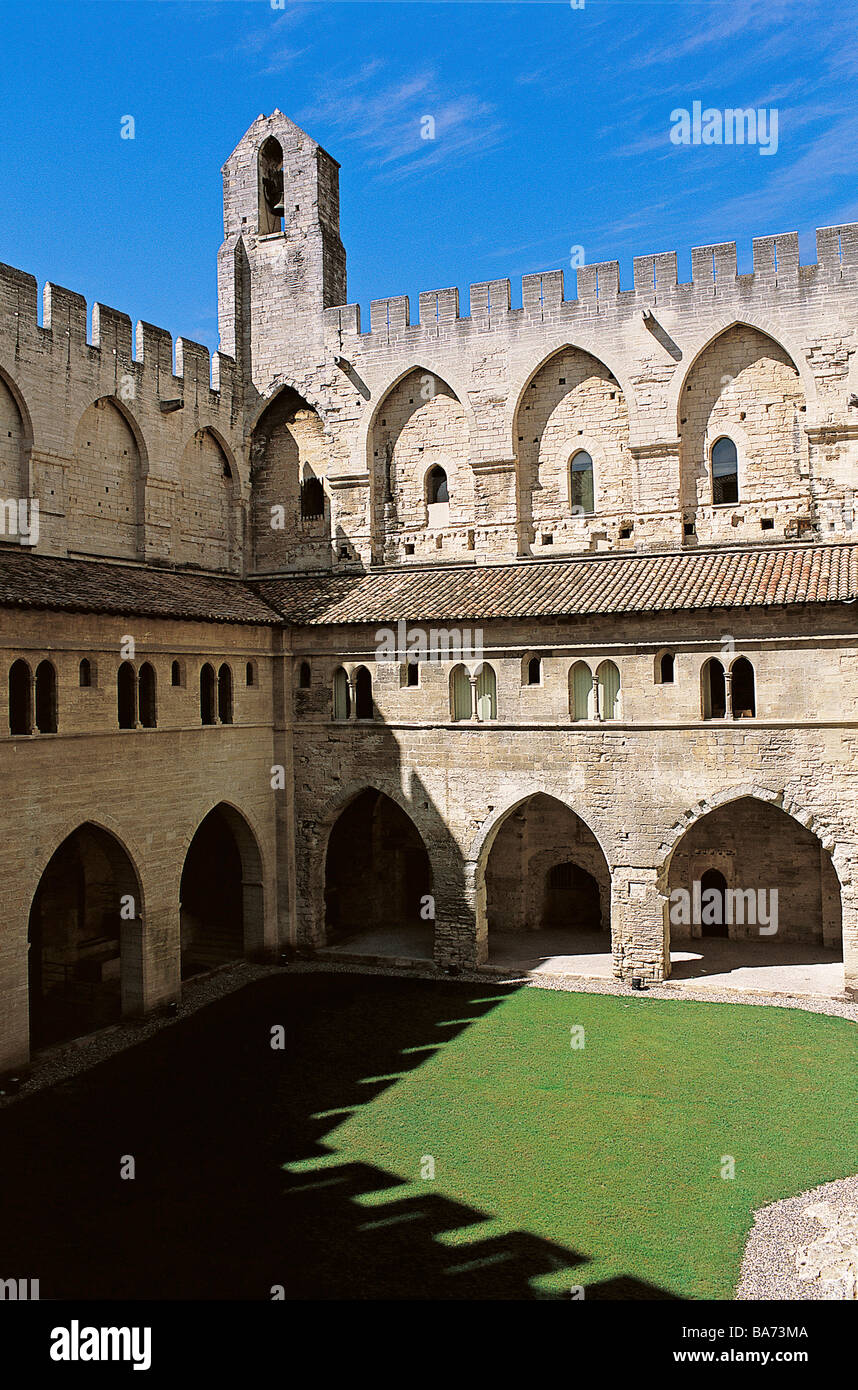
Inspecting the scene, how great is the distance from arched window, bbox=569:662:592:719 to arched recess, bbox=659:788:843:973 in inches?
158

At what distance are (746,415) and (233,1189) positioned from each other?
698 inches

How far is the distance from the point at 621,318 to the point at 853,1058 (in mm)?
15582

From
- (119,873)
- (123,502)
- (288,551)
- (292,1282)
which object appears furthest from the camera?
(288,551)

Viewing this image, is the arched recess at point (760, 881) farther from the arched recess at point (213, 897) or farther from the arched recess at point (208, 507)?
the arched recess at point (208, 507)

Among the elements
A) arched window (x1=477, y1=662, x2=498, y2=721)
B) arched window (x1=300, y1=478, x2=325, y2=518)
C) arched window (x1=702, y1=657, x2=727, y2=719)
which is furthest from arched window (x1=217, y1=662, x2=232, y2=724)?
arched window (x1=702, y1=657, x2=727, y2=719)

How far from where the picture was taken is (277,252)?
2612cm

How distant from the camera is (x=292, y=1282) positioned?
1044 centimetres

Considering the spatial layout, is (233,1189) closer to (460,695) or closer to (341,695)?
(460,695)

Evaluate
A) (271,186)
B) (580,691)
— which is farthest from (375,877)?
(271,186)

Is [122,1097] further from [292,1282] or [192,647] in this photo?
[192,647]

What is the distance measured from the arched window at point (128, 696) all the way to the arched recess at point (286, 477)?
8.44m

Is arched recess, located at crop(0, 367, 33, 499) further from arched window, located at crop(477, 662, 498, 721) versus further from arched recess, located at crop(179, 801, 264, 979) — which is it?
arched window, located at crop(477, 662, 498, 721)

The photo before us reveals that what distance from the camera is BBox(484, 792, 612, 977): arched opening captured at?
24.4 m
